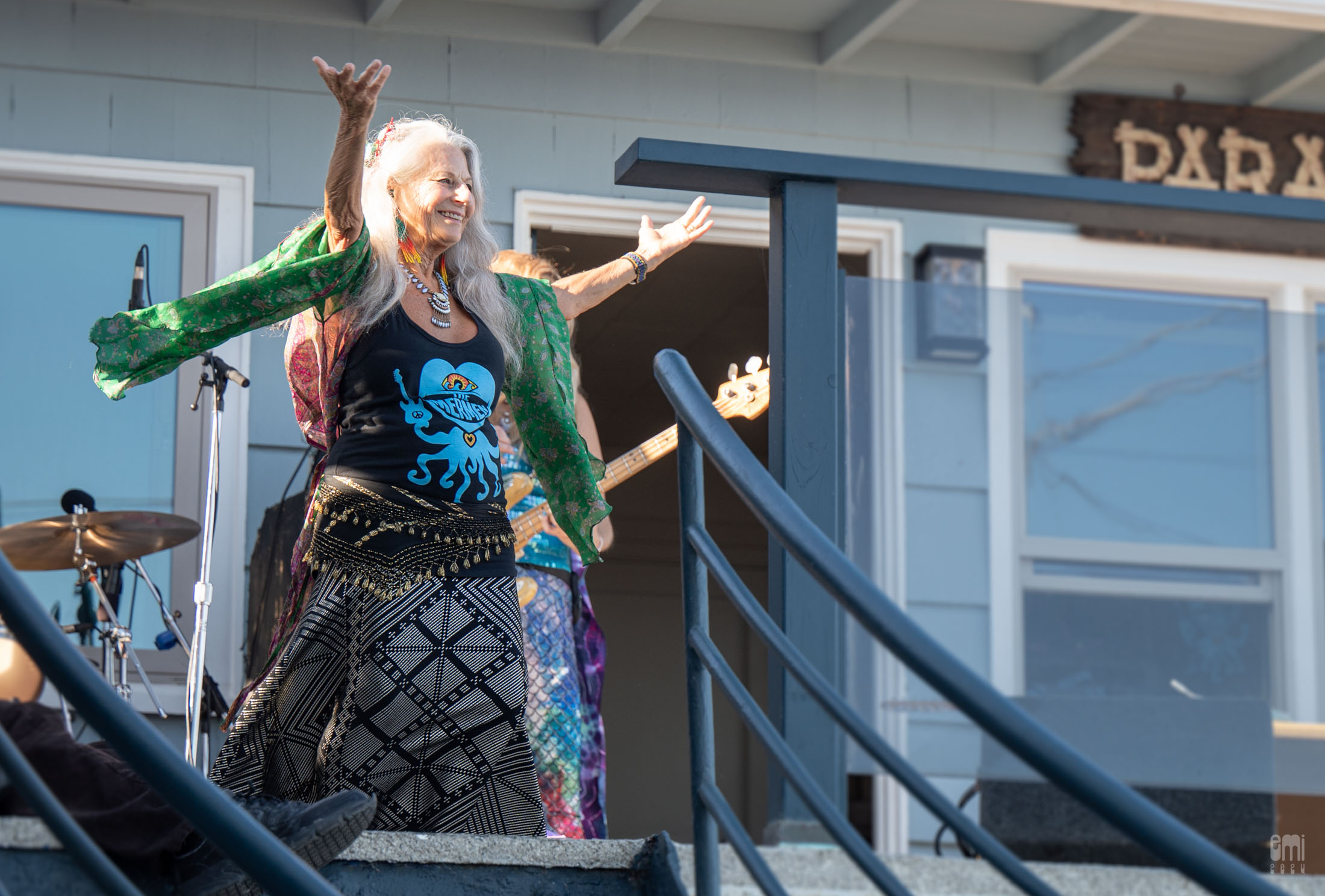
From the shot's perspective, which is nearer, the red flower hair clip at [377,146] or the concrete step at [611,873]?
the concrete step at [611,873]

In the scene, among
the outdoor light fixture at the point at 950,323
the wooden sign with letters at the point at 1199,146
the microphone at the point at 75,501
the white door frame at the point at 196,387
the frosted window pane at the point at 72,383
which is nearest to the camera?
the outdoor light fixture at the point at 950,323

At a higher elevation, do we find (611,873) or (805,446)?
(805,446)

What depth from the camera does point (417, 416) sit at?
283cm

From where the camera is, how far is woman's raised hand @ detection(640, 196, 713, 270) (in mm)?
3686

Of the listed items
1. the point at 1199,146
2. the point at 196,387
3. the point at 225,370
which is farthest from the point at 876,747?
the point at 1199,146

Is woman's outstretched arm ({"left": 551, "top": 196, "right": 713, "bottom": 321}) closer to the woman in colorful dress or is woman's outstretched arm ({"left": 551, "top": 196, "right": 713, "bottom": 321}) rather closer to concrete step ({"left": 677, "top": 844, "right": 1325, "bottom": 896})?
the woman in colorful dress

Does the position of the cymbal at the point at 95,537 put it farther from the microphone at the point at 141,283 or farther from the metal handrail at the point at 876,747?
the metal handrail at the point at 876,747

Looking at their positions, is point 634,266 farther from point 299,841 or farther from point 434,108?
point 299,841

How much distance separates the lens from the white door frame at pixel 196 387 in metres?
4.78

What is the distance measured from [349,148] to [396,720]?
947mm

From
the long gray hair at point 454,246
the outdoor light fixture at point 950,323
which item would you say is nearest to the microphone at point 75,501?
the long gray hair at point 454,246

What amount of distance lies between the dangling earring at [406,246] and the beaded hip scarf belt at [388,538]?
0.45 meters

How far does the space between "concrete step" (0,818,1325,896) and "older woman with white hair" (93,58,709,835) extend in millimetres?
552

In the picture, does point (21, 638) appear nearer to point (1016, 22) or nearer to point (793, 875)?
point (793, 875)
